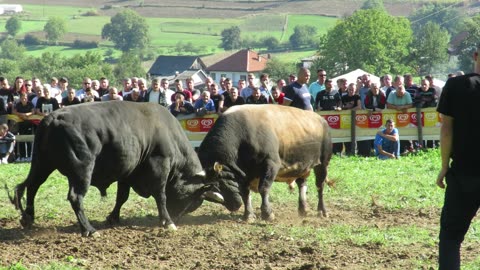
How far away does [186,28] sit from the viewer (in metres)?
159

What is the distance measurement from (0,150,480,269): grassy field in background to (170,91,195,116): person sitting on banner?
374 centimetres

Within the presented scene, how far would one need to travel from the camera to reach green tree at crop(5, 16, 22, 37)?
516ft

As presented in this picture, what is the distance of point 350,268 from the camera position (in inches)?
364

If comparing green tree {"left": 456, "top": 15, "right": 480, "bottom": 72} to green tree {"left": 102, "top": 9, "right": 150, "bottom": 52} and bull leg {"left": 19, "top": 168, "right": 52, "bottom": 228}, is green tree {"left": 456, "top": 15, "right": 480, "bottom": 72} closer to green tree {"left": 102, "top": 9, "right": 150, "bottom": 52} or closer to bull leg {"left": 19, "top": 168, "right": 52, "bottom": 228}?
green tree {"left": 102, "top": 9, "right": 150, "bottom": 52}

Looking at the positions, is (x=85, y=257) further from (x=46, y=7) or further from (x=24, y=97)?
(x=46, y=7)

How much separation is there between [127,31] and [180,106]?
132106mm

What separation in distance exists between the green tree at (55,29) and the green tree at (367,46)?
48.0 metres

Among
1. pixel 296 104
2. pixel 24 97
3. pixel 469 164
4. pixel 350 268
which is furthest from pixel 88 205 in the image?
pixel 24 97

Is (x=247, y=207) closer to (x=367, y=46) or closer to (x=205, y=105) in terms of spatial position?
(x=205, y=105)

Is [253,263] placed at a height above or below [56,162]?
below

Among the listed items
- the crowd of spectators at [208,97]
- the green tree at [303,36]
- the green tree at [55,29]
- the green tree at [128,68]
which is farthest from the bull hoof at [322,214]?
the green tree at [55,29]

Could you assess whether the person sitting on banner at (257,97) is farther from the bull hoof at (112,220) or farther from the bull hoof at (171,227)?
the bull hoof at (171,227)

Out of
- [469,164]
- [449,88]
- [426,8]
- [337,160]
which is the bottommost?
[337,160]

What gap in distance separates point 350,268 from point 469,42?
104438 millimetres
